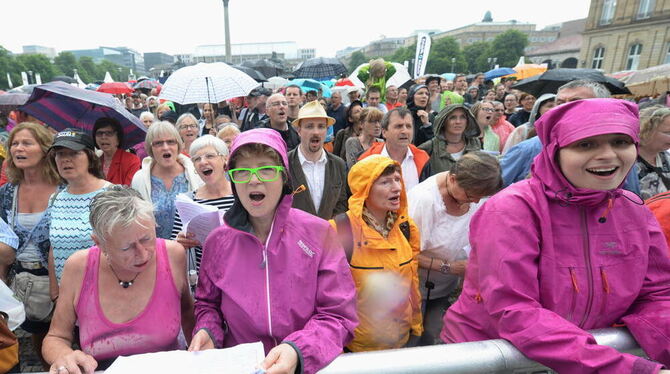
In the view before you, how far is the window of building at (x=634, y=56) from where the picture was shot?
37.1 m

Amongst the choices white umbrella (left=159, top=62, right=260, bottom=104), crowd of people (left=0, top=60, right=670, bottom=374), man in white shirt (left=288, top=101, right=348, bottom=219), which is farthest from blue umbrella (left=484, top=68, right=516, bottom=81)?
crowd of people (left=0, top=60, right=670, bottom=374)

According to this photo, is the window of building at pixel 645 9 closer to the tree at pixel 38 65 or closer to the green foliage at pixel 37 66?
the green foliage at pixel 37 66

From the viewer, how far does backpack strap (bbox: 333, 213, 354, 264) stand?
222 cm

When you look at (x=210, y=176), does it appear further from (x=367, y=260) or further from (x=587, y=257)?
(x=587, y=257)

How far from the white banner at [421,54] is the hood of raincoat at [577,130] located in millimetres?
11744

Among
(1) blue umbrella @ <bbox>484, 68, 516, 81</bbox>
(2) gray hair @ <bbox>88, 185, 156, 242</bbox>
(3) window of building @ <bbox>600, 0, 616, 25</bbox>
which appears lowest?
(2) gray hair @ <bbox>88, 185, 156, 242</bbox>

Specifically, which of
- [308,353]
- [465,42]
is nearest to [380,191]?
[308,353]

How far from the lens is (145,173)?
3.39 meters

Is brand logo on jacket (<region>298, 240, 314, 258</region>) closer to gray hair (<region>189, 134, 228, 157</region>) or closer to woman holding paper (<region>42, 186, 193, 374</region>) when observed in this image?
woman holding paper (<region>42, 186, 193, 374</region>)

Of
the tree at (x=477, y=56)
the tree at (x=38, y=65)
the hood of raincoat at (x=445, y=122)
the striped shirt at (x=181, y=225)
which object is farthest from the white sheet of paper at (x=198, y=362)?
the tree at (x=38, y=65)

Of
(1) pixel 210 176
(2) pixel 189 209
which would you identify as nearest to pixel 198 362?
(2) pixel 189 209

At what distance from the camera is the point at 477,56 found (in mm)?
66938

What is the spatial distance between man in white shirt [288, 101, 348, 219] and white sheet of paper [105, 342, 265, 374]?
90.7 inches

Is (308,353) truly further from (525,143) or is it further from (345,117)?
(345,117)
